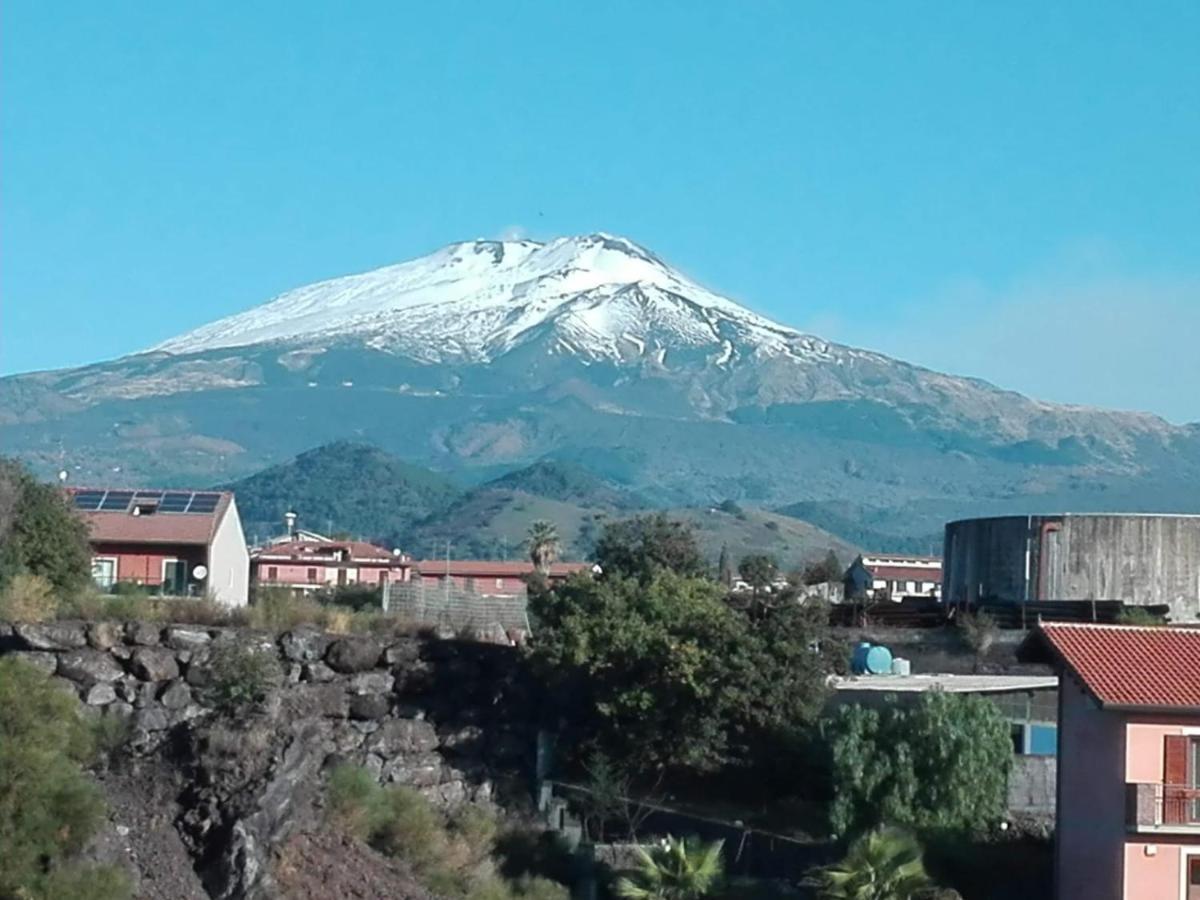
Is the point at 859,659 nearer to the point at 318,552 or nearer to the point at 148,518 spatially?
the point at 148,518

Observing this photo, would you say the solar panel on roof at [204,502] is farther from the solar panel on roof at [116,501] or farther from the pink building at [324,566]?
the pink building at [324,566]

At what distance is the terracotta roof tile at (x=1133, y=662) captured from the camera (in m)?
35.7

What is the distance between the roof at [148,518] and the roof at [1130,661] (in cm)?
2643

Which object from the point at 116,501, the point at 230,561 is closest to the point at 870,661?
the point at 230,561

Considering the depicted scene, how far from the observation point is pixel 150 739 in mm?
37750

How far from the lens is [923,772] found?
3891 cm

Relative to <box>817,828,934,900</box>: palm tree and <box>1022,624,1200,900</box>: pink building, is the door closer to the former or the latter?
<box>1022,624,1200,900</box>: pink building

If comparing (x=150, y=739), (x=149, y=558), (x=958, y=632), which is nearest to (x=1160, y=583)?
(x=958, y=632)

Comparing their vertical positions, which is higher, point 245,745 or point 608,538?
point 608,538

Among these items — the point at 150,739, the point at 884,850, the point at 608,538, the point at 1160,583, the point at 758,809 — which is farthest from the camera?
the point at 1160,583

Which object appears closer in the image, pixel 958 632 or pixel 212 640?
pixel 212 640

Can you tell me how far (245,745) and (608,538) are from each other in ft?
78.4

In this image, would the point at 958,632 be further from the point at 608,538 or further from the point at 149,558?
the point at 149,558

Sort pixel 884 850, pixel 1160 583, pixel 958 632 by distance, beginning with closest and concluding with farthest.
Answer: pixel 884 850 → pixel 958 632 → pixel 1160 583
